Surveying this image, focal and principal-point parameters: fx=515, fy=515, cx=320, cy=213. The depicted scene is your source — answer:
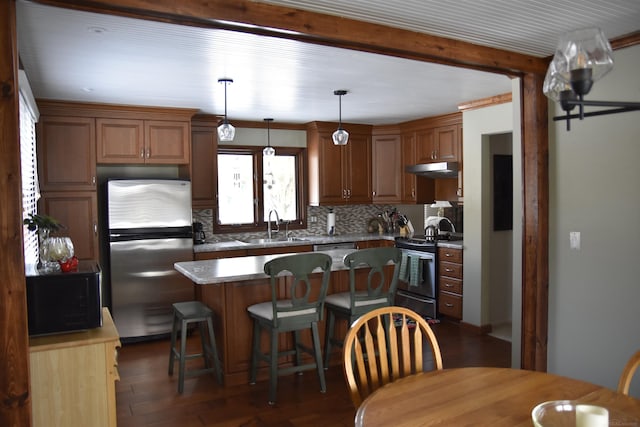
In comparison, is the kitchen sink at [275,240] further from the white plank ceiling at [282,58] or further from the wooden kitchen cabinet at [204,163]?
the white plank ceiling at [282,58]

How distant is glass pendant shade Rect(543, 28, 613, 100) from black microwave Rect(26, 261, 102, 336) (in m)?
2.29

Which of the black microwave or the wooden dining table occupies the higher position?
the black microwave

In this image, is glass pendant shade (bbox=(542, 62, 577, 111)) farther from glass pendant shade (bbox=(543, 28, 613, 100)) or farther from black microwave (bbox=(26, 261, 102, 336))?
black microwave (bbox=(26, 261, 102, 336))

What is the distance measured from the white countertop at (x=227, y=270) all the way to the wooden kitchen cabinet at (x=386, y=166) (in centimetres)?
236

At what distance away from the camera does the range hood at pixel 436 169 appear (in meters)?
5.52

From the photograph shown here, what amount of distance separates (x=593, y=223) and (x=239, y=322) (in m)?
2.51

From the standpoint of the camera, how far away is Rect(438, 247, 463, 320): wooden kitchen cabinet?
211 inches

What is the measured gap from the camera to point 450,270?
17.8 ft

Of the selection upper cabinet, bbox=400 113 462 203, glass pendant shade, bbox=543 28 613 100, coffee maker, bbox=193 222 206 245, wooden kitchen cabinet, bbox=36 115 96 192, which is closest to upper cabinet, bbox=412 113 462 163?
upper cabinet, bbox=400 113 462 203

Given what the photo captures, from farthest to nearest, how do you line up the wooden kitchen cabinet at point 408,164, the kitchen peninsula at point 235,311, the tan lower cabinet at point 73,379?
the wooden kitchen cabinet at point 408,164
the kitchen peninsula at point 235,311
the tan lower cabinet at point 73,379

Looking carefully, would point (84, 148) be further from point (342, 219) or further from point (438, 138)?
point (438, 138)

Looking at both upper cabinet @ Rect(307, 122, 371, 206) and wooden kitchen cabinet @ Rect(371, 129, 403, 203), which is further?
wooden kitchen cabinet @ Rect(371, 129, 403, 203)

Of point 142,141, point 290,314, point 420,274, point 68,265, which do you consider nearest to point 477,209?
point 420,274

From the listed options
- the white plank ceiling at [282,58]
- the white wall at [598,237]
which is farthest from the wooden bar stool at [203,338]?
the white wall at [598,237]
